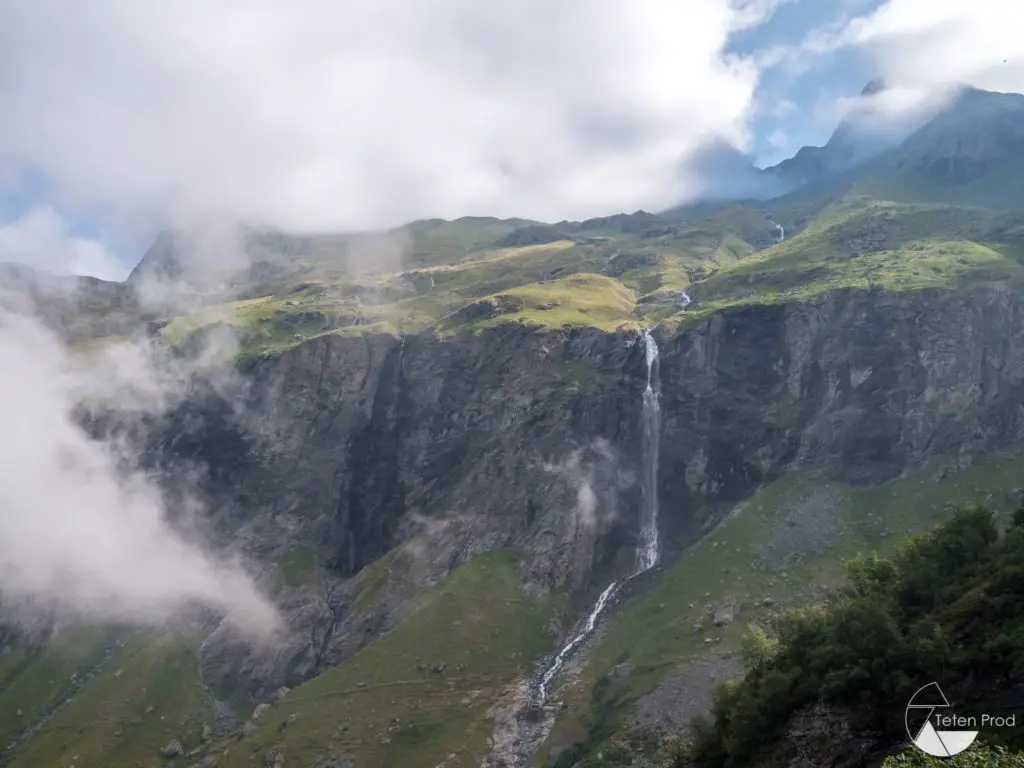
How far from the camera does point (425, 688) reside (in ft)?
479

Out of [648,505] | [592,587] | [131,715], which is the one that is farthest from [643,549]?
[131,715]

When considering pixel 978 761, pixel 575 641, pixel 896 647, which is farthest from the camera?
pixel 575 641

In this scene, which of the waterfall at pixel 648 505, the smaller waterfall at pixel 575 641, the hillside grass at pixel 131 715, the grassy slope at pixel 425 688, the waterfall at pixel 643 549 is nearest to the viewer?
the grassy slope at pixel 425 688

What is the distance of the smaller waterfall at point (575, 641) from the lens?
144m

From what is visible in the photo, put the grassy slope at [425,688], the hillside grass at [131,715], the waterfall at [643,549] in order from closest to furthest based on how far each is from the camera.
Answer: the grassy slope at [425,688] → the waterfall at [643,549] → the hillside grass at [131,715]

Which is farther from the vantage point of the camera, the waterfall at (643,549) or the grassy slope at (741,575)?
the waterfall at (643,549)

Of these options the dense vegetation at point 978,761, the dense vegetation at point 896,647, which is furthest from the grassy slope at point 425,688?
the dense vegetation at point 978,761

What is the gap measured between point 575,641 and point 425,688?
31.6 metres

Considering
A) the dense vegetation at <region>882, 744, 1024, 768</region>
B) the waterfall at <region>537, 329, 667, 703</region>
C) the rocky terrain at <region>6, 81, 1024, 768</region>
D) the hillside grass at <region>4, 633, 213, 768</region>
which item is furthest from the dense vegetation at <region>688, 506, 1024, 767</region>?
the hillside grass at <region>4, 633, 213, 768</region>

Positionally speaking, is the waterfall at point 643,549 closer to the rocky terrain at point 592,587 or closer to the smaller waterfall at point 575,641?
the smaller waterfall at point 575,641

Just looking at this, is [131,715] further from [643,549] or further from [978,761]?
[978,761]

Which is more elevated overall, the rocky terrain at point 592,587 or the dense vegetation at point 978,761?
the dense vegetation at point 978,761

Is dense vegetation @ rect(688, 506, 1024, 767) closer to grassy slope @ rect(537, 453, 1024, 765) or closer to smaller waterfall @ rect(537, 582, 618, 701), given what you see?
grassy slope @ rect(537, 453, 1024, 765)

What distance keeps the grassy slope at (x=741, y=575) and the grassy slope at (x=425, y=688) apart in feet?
51.7
